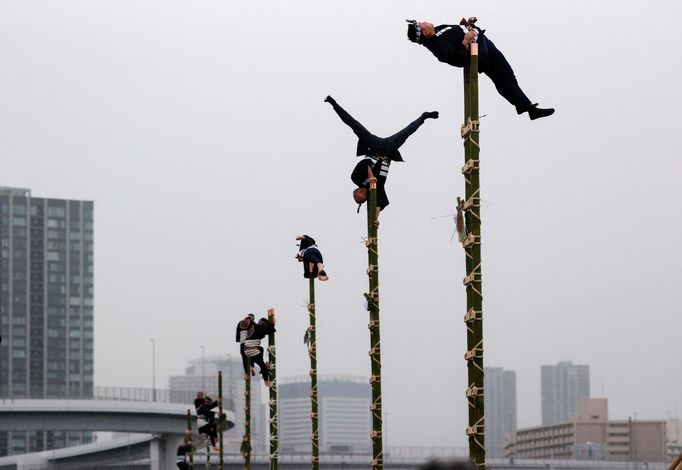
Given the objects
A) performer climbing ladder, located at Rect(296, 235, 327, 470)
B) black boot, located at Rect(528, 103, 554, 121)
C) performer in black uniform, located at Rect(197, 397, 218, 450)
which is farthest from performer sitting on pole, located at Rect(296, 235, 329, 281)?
performer in black uniform, located at Rect(197, 397, 218, 450)

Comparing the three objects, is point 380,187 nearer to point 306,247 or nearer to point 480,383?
point 306,247

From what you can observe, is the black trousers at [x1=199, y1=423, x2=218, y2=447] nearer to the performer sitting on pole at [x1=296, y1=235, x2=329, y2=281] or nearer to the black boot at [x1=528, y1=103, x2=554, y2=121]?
the performer sitting on pole at [x1=296, y1=235, x2=329, y2=281]

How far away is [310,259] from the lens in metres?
34.8

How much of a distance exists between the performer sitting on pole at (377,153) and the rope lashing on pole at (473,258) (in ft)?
25.1

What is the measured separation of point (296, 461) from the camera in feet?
383

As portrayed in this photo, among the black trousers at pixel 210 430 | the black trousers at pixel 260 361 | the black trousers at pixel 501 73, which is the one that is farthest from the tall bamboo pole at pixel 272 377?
the black trousers at pixel 501 73

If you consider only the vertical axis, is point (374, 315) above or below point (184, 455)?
above

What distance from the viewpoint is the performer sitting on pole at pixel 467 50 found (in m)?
19.0

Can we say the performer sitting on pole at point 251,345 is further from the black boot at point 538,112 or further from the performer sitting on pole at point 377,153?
the black boot at point 538,112

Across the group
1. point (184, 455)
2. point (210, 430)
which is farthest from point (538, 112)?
point (184, 455)

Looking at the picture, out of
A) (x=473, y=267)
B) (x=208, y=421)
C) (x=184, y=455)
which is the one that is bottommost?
(x=184, y=455)

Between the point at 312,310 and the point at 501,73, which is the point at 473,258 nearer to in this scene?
the point at 501,73

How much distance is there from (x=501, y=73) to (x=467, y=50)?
885mm

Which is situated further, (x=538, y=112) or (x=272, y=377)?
(x=272, y=377)
